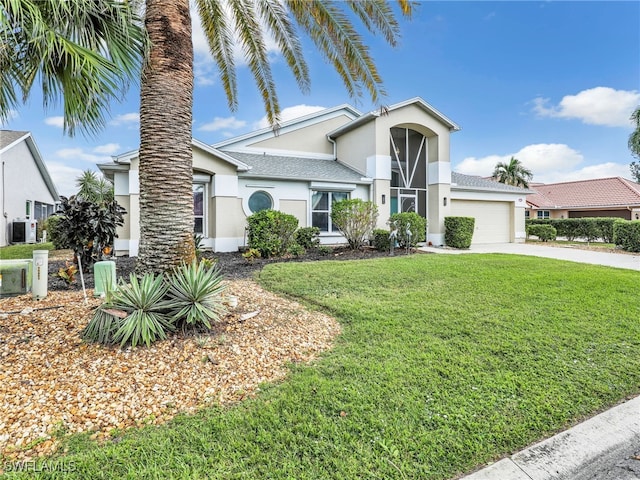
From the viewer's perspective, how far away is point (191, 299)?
4422 mm

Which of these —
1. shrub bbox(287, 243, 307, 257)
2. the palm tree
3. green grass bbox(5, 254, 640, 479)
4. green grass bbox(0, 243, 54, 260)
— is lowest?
green grass bbox(5, 254, 640, 479)

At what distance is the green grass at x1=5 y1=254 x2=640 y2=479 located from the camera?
94.3 inches

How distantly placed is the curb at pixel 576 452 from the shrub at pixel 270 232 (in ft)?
31.5

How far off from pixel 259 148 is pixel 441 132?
9794 millimetres

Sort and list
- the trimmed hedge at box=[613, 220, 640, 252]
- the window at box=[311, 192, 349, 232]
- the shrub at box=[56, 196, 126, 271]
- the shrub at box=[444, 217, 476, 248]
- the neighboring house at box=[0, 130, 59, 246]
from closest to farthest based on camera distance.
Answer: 1. the shrub at box=[56, 196, 126, 271]
2. the trimmed hedge at box=[613, 220, 640, 252]
3. the window at box=[311, 192, 349, 232]
4. the shrub at box=[444, 217, 476, 248]
5. the neighboring house at box=[0, 130, 59, 246]

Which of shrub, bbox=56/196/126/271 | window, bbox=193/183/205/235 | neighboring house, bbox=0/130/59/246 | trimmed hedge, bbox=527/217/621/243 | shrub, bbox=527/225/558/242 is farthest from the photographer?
trimmed hedge, bbox=527/217/621/243

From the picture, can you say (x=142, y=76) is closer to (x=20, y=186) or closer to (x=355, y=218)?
(x=355, y=218)

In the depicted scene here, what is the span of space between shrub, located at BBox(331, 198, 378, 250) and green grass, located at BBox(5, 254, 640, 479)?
7.14 m

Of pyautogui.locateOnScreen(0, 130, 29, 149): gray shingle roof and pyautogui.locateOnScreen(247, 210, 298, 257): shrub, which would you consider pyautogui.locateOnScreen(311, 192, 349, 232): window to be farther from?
pyautogui.locateOnScreen(0, 130, 29, 149): gray shingle roof

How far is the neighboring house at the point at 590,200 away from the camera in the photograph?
30922 millimetres

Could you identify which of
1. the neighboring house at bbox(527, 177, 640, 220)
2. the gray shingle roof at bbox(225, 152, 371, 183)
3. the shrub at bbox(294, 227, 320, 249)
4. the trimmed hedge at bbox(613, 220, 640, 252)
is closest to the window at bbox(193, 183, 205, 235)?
the gray shingle roof at bbox(225, 152, 371, 183)

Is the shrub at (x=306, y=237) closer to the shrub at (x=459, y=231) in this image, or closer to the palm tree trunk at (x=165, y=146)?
the shrub at (x=459, y=231)

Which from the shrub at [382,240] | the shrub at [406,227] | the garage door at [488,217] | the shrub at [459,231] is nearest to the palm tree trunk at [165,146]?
the shrub at [382,240]

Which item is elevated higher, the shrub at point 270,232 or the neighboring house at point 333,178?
the neighboring house at point 333,178
